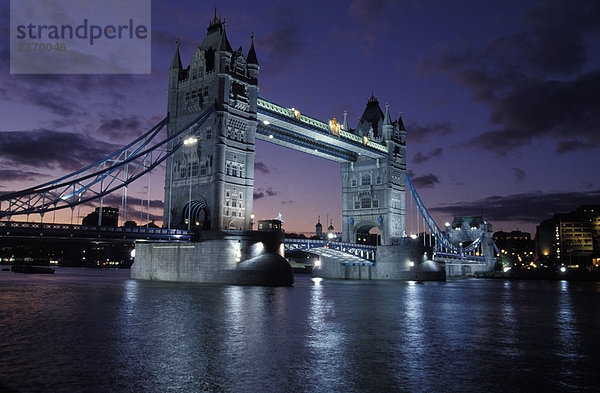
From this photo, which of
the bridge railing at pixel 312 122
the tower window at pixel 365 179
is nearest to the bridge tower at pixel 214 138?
the bridge railing at pixel 312 122

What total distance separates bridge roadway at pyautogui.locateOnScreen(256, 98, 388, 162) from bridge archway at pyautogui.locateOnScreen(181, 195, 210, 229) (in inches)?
533

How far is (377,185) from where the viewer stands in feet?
301

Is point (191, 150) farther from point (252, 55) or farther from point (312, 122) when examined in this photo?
point (312, 122)

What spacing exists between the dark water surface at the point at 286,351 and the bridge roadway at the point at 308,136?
42801mm

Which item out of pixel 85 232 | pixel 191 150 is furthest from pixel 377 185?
pixel 85 232

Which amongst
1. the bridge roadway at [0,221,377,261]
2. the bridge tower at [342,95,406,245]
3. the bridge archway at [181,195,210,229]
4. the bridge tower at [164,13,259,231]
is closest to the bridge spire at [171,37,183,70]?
the bridge tower at [164,13,259,231]

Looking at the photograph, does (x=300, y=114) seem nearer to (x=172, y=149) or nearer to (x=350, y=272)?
(x=172, y=149)

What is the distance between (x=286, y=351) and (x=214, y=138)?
144ft

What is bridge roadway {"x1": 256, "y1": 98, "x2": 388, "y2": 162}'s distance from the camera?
66.7m

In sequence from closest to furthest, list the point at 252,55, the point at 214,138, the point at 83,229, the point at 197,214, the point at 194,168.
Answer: the point at 83,229 → the point at 214,138 → the point at 194,168 → the point at 197,214 → the point at 252,55

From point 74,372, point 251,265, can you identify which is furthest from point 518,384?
point 251,265

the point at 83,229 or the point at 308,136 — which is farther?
the point at 308,136

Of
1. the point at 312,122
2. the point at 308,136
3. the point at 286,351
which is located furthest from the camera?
the point at 308,136

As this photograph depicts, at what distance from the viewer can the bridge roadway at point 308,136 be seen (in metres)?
66.7
